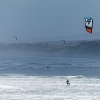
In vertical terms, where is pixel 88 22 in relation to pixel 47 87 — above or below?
above

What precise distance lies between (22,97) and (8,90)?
4493mm

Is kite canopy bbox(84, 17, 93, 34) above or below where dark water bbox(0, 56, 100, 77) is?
above

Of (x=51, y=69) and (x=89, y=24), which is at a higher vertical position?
(x=89, y=24)

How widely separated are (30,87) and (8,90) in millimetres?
3098

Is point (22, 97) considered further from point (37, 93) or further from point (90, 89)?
point (90, 89)

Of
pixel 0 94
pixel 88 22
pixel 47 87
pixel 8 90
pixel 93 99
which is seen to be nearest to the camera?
pixel 88 22

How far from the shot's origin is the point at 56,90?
35.1m

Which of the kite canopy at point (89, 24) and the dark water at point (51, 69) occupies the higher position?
the kite canopy at point (89, 24)

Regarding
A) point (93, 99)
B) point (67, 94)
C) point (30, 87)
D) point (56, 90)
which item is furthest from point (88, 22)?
point (30, 87)

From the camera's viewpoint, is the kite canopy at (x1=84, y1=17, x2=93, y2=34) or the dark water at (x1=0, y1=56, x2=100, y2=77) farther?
the dark water at (x1=0, y1=56, x2=100, y2=77)

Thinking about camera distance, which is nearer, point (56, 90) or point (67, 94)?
point (67, 94)

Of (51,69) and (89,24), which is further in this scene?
(51,69)

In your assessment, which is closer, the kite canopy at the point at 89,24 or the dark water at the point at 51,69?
the kite canopy at the point at 89,24

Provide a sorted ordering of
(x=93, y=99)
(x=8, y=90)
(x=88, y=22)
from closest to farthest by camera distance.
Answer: (x=88, y=22), (x=93, y=99), (x=8, y=90)
